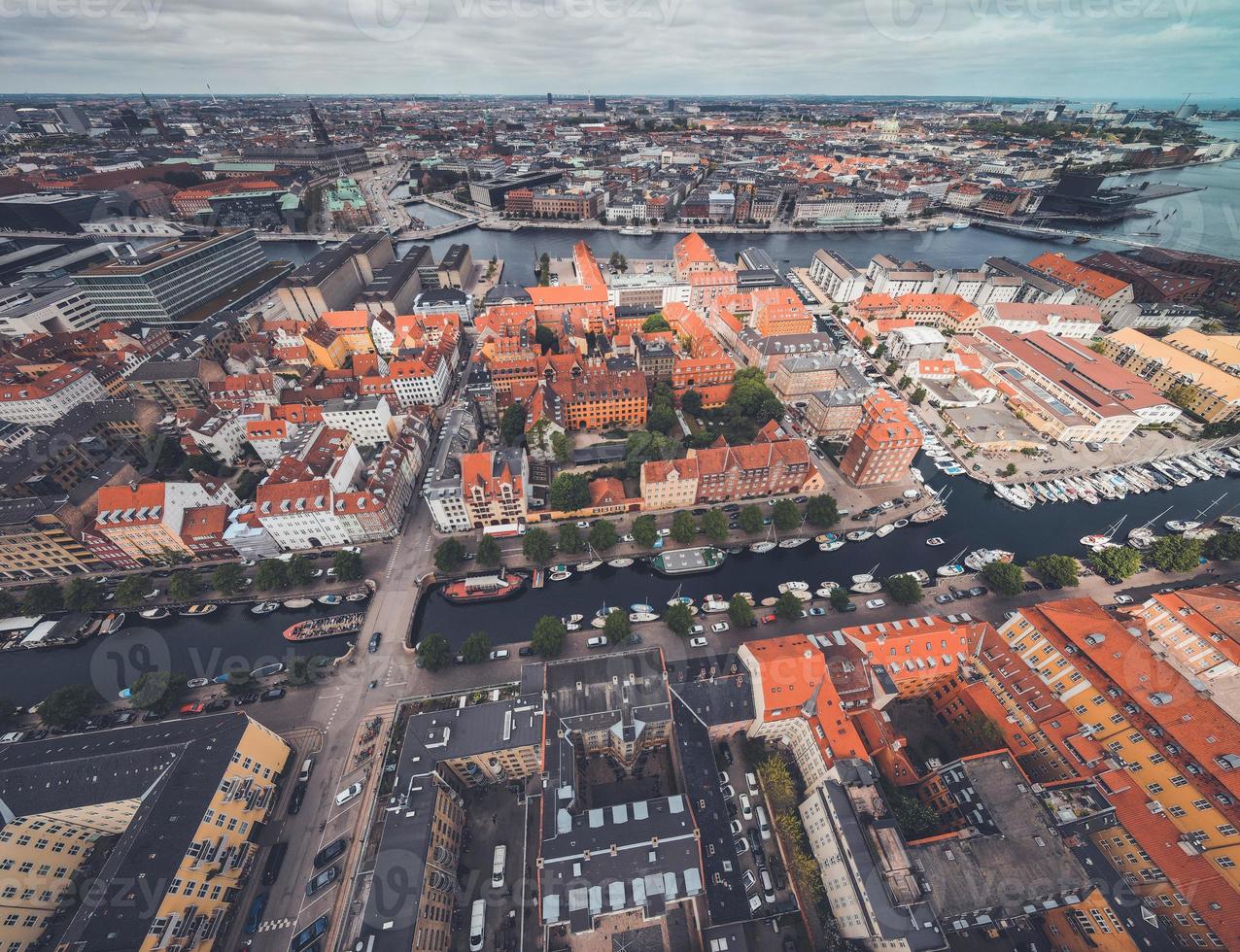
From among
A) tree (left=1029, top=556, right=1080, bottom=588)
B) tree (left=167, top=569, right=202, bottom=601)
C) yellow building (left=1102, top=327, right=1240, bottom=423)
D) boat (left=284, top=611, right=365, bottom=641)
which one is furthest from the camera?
yellow building (left=1102, top=327, right=1240, bottom=423)

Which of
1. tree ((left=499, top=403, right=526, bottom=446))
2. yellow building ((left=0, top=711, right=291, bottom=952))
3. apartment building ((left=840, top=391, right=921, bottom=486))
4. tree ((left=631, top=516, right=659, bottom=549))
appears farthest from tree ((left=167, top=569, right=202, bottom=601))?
apartment building ((left=840, top=391, right=921, bottom=486))

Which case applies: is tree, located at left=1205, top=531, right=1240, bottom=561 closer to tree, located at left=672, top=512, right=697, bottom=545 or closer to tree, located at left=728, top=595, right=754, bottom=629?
tree, located at left=728, top=595, right=754, bottom=629

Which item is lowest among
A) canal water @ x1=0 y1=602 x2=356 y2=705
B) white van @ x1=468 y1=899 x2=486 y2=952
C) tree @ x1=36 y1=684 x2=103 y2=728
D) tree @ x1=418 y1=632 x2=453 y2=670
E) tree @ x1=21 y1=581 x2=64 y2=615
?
white van @ x1=468 y1=899 x2=486 y2=952

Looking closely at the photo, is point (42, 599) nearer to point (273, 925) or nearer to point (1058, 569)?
point (273, 925)

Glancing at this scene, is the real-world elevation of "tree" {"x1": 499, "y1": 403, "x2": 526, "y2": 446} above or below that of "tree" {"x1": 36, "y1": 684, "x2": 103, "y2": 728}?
above

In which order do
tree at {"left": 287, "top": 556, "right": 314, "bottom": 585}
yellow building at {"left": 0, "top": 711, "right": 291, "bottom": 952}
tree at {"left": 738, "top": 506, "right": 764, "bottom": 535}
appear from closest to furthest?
yellow building at {"left": 0, "top": 711, "right": 291, "bottom": 952}
tree at {"left": 287, "top": 556, "right": 314, "bottom": 585}
tree at {"left": 738, "top": 506, "right": 764, "bottom": 535}

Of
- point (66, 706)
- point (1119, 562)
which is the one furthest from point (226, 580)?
point (1119, 562)
